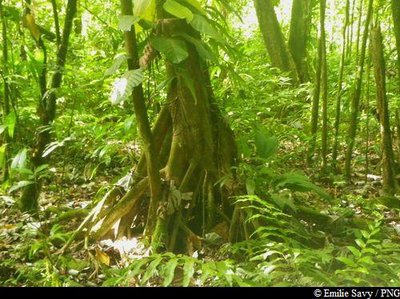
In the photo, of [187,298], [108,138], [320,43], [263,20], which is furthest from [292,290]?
[263,20]

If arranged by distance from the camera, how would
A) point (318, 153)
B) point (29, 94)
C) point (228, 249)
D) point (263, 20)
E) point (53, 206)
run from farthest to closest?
point (263, 20), point (318, 153), point (29, 94), point (53, 206), point (228, 249)

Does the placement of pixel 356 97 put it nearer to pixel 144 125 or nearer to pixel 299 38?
pixel 144 125

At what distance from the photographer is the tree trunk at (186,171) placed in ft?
10.7

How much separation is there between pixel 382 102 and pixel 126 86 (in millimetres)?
2645

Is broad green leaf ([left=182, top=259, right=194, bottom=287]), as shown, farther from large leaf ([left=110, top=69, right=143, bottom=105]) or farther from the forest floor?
large leaf ([left=110, top=69, right=143, bottom=105])

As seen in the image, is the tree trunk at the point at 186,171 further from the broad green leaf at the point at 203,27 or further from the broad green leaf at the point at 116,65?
the broad green leaf at the point at 116,65

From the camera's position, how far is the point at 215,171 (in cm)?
346

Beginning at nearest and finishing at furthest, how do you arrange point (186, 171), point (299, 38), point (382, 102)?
point (186, 171) → point (382, 102) → point (299, 38)

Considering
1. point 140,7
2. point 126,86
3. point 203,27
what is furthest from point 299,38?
point 140,7

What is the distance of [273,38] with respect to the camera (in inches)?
338

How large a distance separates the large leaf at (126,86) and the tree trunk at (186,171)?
711 millimetres

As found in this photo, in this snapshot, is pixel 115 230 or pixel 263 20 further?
pixel 263 20

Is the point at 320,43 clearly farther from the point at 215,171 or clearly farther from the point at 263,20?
the point at 263,20

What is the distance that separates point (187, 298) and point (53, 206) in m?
2.19
